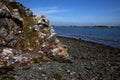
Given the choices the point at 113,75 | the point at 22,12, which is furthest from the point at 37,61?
the point at 22,12

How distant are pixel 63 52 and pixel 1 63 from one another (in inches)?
354

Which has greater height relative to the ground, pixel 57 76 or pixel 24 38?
pixel 24 38

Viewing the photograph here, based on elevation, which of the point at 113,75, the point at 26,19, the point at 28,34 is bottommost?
the point at 113,75

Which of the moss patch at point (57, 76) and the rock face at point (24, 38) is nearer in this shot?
the moss patch at point (57, 76)

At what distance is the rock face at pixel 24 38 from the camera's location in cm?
2114

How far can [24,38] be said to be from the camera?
25.2 metres

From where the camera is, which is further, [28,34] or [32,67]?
[28,34]

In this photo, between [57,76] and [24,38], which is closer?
[57,76]

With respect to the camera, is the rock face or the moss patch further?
the rock face

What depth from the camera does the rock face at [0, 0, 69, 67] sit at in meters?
21.1

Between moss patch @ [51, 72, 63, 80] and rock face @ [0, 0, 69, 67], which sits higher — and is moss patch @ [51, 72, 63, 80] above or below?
below

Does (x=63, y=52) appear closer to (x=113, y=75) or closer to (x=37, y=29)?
(x=37, y=29)

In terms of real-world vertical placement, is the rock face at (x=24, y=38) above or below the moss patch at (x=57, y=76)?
above

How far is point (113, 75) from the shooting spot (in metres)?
20.8
